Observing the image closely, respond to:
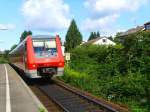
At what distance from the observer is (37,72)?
1037 inches

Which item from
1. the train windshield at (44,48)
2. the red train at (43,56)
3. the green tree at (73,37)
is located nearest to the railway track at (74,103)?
the red train at (43,56)

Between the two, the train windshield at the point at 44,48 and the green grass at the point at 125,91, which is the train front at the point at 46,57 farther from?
the green grass at the point at 125,91

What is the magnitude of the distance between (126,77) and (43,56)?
764 cm

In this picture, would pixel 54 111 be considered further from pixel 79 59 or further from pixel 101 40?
pixel 101 40

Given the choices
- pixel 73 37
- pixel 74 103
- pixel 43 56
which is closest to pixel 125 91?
pixel 74 103

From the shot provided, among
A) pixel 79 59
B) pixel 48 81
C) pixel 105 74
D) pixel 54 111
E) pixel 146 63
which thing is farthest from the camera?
pixel 79 59

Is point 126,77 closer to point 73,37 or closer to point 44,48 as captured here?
point 44,48

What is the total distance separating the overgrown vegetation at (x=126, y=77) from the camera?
16.8 m

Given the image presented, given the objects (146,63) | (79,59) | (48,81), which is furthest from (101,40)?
(146,63)

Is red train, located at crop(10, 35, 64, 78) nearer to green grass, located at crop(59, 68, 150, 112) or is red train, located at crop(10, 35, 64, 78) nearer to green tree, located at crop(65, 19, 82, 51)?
green grass, located at crop(59, 68, 150, 112)

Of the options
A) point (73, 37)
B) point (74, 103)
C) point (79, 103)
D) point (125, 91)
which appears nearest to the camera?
point (79, 103)

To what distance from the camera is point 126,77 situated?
20.3m

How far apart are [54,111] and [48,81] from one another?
1524 cm

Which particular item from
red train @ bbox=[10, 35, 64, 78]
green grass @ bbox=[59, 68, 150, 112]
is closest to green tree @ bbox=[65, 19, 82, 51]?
red train @ bbox=[10, 35, 64, 78]
